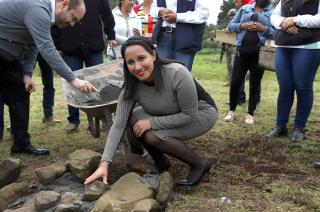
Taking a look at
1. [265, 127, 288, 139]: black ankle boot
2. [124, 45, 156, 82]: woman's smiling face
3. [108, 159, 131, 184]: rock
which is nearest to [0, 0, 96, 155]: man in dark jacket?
[124, 45, 156, 82]: woman's smiling face

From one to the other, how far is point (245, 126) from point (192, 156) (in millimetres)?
2191

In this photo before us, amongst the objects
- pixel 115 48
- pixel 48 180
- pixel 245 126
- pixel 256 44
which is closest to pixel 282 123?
pixel 245 126

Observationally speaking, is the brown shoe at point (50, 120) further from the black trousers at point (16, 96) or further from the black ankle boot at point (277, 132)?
the black ankle boot at point (277, 132)

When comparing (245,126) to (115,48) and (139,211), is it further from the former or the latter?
(139,211)

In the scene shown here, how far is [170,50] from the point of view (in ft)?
15.5

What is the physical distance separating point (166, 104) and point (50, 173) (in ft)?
3.30

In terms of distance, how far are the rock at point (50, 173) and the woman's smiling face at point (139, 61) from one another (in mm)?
940

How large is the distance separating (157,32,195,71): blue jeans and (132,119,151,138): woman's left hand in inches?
60.4

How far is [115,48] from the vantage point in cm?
547

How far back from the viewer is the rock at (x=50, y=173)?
10.9ft

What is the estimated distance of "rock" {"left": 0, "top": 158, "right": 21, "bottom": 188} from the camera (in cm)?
340

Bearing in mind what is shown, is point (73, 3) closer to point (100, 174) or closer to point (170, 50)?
point (100, 174)

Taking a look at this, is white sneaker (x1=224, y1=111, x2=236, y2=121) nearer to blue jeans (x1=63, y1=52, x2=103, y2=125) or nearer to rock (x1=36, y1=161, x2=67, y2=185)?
A: blue jeans (x1=63, y1=52, x2=103, y2=125)

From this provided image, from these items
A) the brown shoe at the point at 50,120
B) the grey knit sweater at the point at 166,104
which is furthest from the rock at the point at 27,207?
the brown shoe at the point at 50,120
